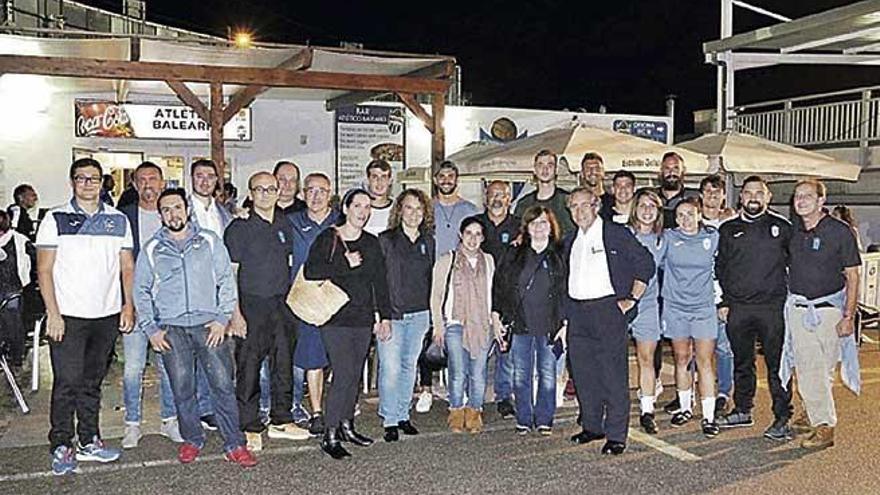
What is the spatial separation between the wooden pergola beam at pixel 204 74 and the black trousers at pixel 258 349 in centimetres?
280

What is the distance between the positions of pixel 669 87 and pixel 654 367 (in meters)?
35.0

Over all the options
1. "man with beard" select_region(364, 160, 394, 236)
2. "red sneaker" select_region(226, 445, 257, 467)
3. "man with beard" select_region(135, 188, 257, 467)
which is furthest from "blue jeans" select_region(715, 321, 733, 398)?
"man with beard" select_region(135, 188, 257, 467)

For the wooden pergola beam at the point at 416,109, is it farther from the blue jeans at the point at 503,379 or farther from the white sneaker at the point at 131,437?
the white sneaker at the point at 131,437

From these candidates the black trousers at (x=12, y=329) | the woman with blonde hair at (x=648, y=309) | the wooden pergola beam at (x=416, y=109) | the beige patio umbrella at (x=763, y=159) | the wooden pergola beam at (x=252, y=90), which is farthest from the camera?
the beige patio umbrella at (x=763, y=159)

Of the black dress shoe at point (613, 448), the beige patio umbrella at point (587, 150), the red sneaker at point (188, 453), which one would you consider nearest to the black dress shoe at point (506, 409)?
the black dress shoe at point (613, 448)

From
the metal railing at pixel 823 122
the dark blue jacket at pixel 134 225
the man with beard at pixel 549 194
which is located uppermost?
the metal railing at pixel 823 122

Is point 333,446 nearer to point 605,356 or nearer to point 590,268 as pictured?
point 605,356

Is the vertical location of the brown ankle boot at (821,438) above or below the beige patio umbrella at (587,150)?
below

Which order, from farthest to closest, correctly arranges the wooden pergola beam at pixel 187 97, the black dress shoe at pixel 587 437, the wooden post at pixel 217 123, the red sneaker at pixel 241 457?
the wooden post at pixel 217 123 → the wooden pergola beam at pixel 187 97 → the black dress shoe at pixel 587 437 → the red sneaker at pixel 241 457

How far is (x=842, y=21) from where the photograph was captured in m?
9.94

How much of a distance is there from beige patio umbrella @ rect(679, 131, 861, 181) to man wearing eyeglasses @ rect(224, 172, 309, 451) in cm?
551

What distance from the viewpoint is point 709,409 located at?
6.48 m

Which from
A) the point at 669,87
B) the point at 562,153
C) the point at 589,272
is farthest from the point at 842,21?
the point at 669,87

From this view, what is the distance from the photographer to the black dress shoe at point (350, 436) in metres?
6.04
